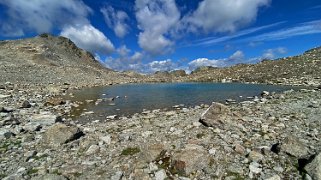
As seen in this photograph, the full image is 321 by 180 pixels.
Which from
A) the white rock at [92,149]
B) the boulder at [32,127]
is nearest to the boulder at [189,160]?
the white rock at [92,149]

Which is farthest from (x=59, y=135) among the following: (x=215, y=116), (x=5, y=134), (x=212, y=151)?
(x=215, y=116)

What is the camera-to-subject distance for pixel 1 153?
10727 mm

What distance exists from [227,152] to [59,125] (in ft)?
25.1

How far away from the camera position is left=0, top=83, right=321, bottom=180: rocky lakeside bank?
28.1 ft

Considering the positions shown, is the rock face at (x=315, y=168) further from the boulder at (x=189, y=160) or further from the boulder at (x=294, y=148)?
the boulder at (x=189, y=160)

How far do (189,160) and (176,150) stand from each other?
1195mm

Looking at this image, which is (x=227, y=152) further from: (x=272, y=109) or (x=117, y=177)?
(x=272, y=109)

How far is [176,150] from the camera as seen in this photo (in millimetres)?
9891

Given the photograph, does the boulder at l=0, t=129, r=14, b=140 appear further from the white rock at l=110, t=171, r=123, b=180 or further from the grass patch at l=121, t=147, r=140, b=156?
the white rock at l=110, t=171, r=123, b=180

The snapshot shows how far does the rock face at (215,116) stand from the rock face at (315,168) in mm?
4895

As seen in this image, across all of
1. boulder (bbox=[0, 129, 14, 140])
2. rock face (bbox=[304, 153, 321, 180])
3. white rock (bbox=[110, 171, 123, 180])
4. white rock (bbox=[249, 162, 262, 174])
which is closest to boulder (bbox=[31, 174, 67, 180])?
white rock (bbox=[110, 171, 123, 180])

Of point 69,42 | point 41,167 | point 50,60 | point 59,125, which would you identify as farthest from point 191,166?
point 69,42

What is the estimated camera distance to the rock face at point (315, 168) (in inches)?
293

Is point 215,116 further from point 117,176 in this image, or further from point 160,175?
point 117,176
